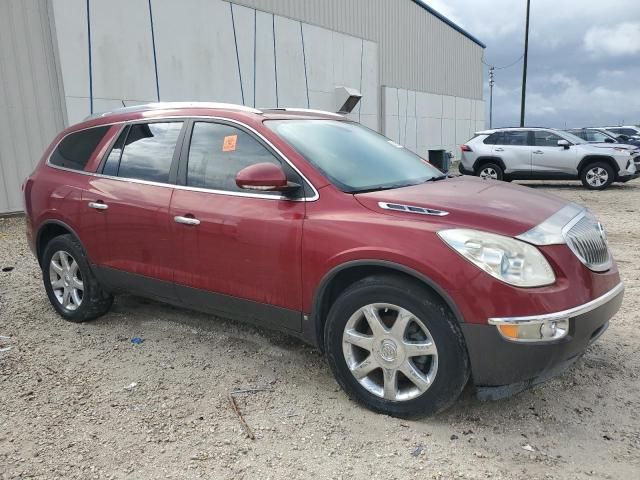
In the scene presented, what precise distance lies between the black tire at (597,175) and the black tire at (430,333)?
13124 mm

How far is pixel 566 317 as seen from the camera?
99.3 inches

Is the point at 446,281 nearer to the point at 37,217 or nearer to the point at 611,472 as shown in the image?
the point at 611,472

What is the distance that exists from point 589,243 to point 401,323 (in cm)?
114

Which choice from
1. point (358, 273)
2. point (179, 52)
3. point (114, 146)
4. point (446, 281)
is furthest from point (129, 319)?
point (179, 52)

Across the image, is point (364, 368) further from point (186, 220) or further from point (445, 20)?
point (445, 20)

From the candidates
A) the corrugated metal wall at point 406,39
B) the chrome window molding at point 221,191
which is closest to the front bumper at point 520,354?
the chrome window molding at point 221,191

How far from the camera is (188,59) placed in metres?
11.8

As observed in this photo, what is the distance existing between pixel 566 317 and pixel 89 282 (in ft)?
11.6

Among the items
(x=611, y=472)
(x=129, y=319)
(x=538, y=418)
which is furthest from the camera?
(x=129, y=319)

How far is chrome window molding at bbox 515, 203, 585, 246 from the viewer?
2590mm

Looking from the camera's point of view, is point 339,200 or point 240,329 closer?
point 339,200

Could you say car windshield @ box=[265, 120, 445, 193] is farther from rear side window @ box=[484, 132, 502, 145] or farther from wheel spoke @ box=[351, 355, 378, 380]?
rear side window @ box=[484, 132, 502, 145]

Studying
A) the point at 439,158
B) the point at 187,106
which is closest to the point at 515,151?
the point at 439,158

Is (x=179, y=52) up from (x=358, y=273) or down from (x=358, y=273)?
up
